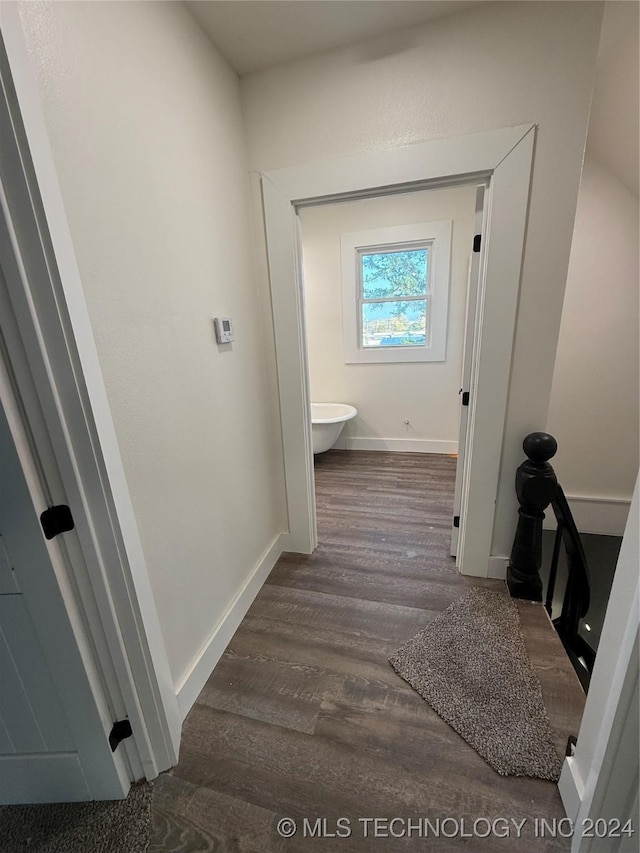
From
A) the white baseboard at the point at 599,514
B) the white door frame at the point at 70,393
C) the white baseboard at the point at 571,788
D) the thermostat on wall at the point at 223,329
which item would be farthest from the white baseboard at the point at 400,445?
the white door frame at the point at 70,393

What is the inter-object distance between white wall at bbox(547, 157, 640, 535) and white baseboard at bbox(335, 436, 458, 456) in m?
1.19

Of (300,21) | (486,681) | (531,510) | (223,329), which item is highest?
(300,21)

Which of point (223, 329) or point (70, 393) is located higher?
point (223, 329)

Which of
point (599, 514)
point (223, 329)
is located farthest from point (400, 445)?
point (223, 329)

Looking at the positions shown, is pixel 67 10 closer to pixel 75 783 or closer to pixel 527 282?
pixel 527 282

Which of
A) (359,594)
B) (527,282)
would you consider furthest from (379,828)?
(527,282)

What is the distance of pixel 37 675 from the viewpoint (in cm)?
89

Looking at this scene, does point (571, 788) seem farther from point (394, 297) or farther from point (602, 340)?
point (394, 297)

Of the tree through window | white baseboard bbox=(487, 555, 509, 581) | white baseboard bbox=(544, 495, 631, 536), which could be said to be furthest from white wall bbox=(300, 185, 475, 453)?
white baseboard bbox=(487, 555, 509, 581)

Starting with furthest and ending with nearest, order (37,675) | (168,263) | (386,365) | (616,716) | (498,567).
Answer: (386,365) < (498,567) < (168,263) < (37,675) < (616,716)

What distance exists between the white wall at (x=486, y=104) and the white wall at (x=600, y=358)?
1276 millimetres

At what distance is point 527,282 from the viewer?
4.73ft

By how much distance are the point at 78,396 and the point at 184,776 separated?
1262 millimetres

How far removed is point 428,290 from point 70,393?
3449mm
